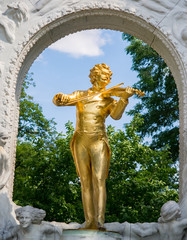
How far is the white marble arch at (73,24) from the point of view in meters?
7.56

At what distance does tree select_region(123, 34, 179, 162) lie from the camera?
16.3 metres

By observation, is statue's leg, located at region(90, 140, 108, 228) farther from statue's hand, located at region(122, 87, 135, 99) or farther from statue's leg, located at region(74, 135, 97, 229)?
statue's hand, located at region(122, 87, 135, 99)

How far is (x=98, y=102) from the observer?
7.08m

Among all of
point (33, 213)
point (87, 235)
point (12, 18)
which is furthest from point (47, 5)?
point (87, 235)

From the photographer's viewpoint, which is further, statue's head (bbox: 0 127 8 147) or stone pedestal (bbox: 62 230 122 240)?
statue's head (bbox: 0 127 8 147)

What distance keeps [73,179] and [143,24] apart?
23.4 ft

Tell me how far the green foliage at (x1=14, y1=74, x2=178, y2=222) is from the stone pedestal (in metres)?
6.83

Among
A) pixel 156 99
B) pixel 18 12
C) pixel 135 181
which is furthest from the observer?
pixel 156 99

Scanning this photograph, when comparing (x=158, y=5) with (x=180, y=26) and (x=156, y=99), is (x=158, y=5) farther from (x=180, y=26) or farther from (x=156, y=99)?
(x=156, y=99)

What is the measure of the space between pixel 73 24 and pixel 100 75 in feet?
4.68

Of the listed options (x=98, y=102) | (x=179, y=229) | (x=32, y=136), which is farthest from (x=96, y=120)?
(x=32, y=136)

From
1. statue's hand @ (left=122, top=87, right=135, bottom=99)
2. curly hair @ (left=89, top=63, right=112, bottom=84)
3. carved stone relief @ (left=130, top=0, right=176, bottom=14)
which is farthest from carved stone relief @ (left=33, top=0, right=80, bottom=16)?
statue's hand @ (left=122, top=87, right=135, bottom=99)

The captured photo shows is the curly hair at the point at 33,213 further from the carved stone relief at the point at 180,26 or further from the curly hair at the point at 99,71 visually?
the carved stone relief at the point at 180,26

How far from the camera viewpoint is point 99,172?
6730mm
